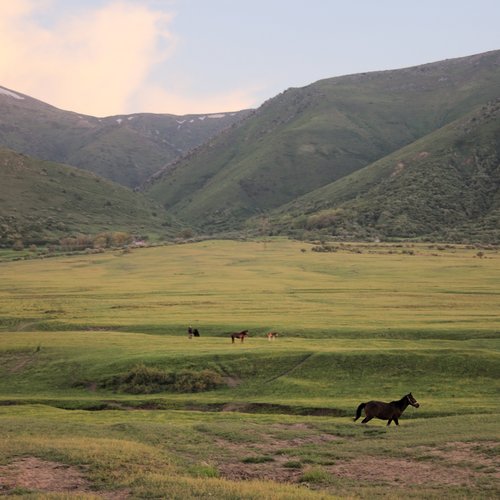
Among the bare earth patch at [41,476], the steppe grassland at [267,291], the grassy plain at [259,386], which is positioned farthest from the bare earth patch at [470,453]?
the steppe grassland at [267,291]

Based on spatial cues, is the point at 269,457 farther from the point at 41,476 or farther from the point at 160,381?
the point at 160,381

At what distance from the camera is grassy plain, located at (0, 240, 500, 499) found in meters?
19.0

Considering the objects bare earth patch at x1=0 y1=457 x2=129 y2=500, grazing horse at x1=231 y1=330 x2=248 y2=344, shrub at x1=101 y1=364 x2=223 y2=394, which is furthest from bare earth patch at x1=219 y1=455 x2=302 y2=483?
grazing horse at x1=231 y1=330 x2=248 y2=344

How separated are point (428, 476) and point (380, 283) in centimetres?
7278

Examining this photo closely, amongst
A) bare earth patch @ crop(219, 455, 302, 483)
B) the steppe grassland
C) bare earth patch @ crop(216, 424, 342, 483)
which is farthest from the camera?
the steppe grassland

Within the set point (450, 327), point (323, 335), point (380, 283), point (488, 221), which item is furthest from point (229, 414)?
point (488, 221)

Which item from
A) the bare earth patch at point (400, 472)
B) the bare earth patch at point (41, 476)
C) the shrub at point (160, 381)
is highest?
the bare earth patch at point (41, 476)

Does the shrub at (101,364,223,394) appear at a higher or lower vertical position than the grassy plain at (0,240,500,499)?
lower

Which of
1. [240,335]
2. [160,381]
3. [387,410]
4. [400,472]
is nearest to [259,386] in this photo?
[160,381]

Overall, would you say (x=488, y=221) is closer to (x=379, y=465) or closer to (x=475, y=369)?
(x=475, y=369)

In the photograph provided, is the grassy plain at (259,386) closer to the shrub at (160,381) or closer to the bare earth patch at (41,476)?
the bare earth patch at (41,476)

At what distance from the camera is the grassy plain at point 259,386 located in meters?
19.0

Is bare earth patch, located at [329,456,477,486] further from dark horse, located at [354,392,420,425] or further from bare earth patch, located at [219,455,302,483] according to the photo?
dark horse, located at [354,392,420,425]

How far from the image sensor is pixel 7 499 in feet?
51.7
